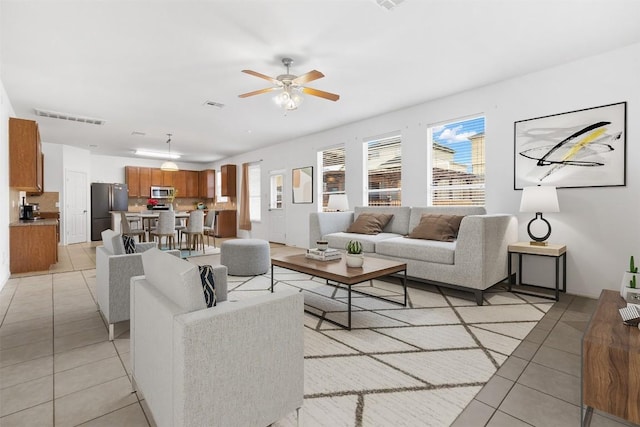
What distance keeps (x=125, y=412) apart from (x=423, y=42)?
3.64m

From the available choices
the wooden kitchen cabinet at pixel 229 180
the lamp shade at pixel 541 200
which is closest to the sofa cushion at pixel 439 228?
the lamp shade at pixel 541 200

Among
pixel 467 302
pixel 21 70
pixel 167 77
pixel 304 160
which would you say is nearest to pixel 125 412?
pixel 467 302

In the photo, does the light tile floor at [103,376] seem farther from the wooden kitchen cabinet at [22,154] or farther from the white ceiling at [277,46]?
the white ceiling at [277,46]

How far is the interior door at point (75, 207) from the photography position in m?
7.88

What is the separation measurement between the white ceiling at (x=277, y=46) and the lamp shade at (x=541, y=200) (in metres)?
1.44

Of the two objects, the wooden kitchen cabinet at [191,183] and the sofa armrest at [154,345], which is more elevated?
the wooden kitchen cabinet at [191,183]

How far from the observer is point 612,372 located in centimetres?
134

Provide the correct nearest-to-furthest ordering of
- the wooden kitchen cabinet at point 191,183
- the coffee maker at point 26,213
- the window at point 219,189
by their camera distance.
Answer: the coffee maker at point 26,213
the window at point 219,189
the wooden kitchen cabinet at point 191,183

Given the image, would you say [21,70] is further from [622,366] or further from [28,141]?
[622,366]

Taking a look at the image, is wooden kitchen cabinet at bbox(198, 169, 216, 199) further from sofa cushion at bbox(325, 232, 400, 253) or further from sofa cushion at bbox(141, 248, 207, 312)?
sofa cushion at bbox(141, 248, 207, 312)

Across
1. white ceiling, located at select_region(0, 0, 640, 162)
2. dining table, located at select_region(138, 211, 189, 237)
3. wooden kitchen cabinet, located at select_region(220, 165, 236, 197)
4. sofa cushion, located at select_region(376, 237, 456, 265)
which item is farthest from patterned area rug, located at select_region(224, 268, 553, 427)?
wooden kitchen cabinet, located at select_region(220, 165, 236, 197)

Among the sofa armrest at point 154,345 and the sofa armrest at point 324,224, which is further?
the sofa armrest at point 324,224

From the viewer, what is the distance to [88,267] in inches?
196

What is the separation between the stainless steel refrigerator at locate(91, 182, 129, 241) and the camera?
8.44m
